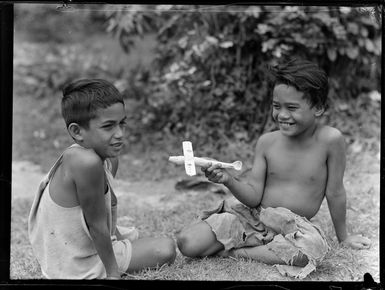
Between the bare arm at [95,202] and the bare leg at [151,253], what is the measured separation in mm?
152

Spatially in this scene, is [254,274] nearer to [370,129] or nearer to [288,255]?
[288,255]

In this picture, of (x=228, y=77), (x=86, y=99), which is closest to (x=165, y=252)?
(x=86, y=99)

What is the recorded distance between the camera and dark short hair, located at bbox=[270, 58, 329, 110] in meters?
2.93

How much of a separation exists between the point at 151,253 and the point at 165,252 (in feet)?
0.20

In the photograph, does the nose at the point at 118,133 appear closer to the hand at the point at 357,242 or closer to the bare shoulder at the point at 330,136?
the bare shoulder at the point at 330,136

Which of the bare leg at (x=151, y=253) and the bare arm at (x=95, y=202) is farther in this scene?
the bare leg at (x=151, y=253)

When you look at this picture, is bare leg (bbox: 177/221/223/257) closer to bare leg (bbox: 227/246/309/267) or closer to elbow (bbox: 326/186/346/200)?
bare leg (bbox: 227/246/309/267)

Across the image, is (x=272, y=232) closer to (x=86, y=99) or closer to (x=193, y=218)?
(x=193, y=218)

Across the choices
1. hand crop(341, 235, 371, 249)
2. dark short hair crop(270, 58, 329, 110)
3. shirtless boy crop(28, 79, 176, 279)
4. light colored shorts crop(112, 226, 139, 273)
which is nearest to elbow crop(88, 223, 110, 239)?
shirtless boy crop(28, 79, 176, 279)

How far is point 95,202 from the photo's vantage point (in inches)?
105

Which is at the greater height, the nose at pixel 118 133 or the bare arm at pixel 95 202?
the nose at pixel 118 133

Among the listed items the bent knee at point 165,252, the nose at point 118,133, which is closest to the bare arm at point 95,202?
the nose at point 118,133

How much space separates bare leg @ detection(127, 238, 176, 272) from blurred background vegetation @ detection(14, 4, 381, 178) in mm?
1147

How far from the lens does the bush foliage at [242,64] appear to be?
4.52 meters
